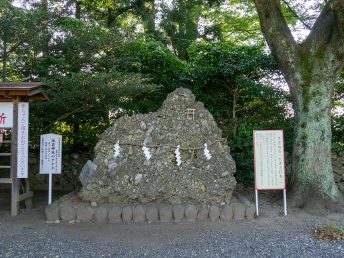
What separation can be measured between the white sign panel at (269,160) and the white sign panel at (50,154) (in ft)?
12.7

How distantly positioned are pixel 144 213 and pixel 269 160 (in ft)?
8.27

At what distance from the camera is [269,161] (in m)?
6.30

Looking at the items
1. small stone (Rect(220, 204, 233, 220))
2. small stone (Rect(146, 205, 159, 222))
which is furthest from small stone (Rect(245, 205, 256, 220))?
small stone (Rect(146, 205, 159, 222))

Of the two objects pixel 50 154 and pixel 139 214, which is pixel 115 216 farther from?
pixel 50 154

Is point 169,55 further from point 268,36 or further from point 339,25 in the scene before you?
point 339,25

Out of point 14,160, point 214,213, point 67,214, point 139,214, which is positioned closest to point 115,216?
point 139,214

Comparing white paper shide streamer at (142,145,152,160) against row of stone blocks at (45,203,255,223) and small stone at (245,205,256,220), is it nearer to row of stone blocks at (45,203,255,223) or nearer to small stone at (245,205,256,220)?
row of stone blocks at (45,203,255,223)

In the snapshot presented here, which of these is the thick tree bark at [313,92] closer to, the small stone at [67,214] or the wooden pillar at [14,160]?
the small stone at [67,214]

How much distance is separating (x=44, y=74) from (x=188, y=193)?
500 centimetres

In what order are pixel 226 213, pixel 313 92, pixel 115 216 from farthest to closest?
1. pixel 313 92
2. pixel 226 213
3. pixel 115 216

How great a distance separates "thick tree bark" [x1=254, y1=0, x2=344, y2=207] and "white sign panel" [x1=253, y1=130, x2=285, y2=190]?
732 mm

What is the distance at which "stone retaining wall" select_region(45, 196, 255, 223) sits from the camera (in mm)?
5828

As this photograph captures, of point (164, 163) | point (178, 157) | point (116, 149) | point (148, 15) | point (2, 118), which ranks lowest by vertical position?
point (164, 163)

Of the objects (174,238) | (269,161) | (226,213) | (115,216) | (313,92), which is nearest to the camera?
(174,238)
